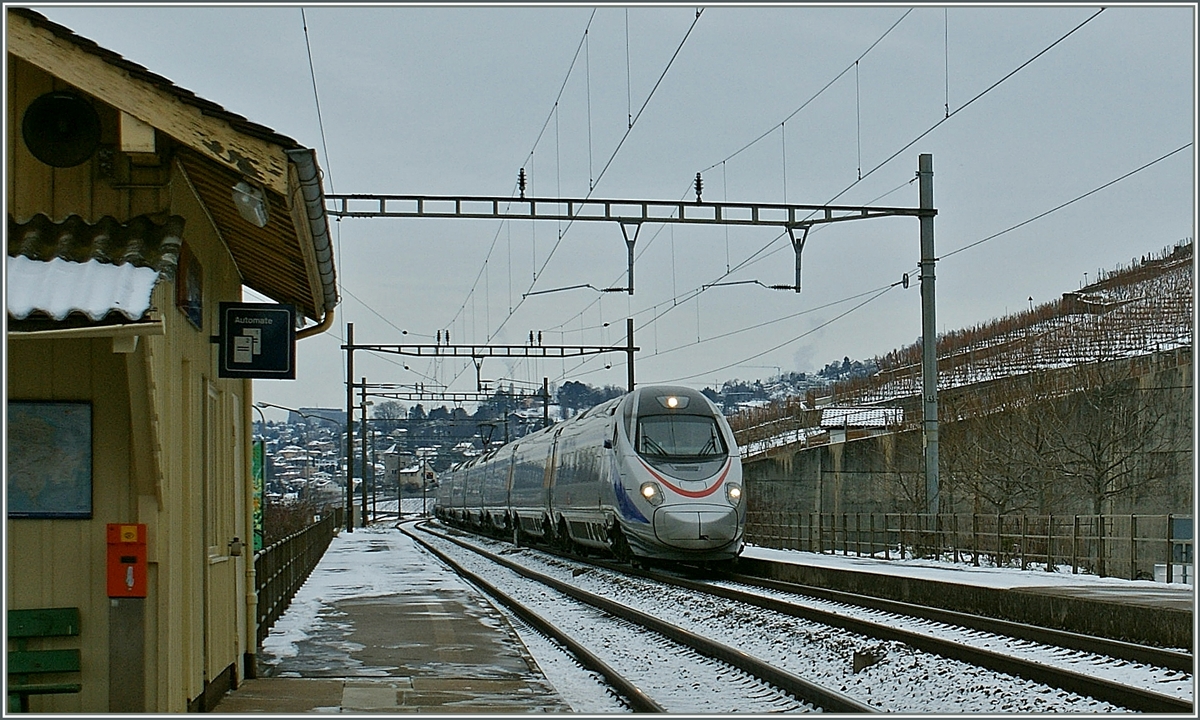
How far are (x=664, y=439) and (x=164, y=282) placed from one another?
17.2 m

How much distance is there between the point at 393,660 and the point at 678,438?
12.2 meters

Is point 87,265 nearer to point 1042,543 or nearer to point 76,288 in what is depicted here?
point 76,288

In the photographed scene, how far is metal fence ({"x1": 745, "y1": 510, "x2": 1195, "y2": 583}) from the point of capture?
21.3 metres

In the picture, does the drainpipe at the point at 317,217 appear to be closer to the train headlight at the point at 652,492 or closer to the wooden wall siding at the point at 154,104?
the wooden wall siding at the point at 154,104

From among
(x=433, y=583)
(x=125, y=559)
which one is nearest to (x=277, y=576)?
(x=433, y=583)

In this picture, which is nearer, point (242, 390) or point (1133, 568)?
point (242, 390)

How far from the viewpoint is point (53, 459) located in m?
7.63

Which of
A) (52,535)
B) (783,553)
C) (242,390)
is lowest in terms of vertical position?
(783,553)

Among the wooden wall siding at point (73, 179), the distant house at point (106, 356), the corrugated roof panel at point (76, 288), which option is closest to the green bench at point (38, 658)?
the distant house at point (106, 356)

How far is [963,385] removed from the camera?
43.9m

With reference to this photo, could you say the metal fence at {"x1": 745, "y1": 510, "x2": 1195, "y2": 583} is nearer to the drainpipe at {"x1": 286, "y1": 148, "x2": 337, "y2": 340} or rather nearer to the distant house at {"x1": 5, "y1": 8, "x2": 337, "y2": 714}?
the drainpipe at {"x1": 286, "y1": 148, "x2": 337, "y2": 340}

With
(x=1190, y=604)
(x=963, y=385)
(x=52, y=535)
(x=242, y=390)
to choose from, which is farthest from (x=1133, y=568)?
(x=963, y=385)

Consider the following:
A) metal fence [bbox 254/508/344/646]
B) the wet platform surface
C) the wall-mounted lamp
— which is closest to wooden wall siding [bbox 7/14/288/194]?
the wall-mounted lamp

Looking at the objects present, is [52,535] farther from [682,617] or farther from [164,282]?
[682,617]
